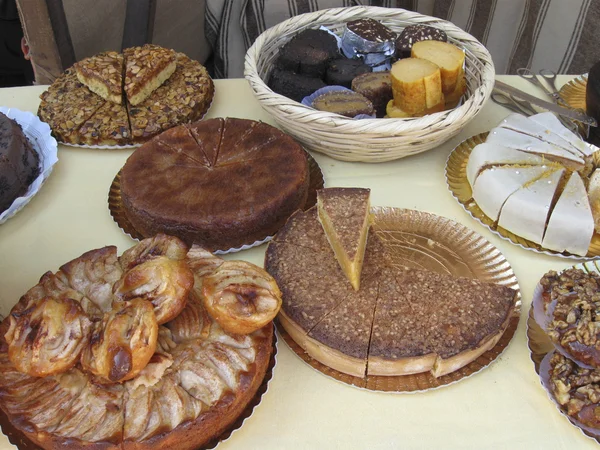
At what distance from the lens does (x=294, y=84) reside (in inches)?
88.7

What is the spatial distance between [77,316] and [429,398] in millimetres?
931

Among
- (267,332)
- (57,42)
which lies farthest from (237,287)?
(57,42)

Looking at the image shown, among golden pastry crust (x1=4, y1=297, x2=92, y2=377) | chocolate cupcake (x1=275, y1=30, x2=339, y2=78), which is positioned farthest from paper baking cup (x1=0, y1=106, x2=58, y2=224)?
chocolate cupcake (x1=275, y1=30, x2=339, y2=78)

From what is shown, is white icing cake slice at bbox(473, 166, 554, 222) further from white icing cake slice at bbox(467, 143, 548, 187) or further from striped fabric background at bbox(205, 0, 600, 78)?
striped fabric background at bbox(205, 0, 600, 78)

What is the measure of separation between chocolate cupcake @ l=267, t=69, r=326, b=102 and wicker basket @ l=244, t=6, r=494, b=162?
0.31 feet

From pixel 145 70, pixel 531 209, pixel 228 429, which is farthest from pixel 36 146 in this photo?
pixel 531 209

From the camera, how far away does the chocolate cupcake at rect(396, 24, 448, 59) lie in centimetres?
231

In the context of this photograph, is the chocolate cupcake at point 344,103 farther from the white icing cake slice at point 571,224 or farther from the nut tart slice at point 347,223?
the white icing cake slice at point 571,224

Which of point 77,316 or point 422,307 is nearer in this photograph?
point 77,316

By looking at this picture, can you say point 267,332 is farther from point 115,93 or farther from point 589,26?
point 589,26

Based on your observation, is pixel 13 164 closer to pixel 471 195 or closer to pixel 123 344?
pixel 123 344

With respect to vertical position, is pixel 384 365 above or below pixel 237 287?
below

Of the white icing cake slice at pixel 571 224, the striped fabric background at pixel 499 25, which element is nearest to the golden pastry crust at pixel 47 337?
the white icing cake slice at pixel 571 224

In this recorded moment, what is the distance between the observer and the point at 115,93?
2.36 metres
